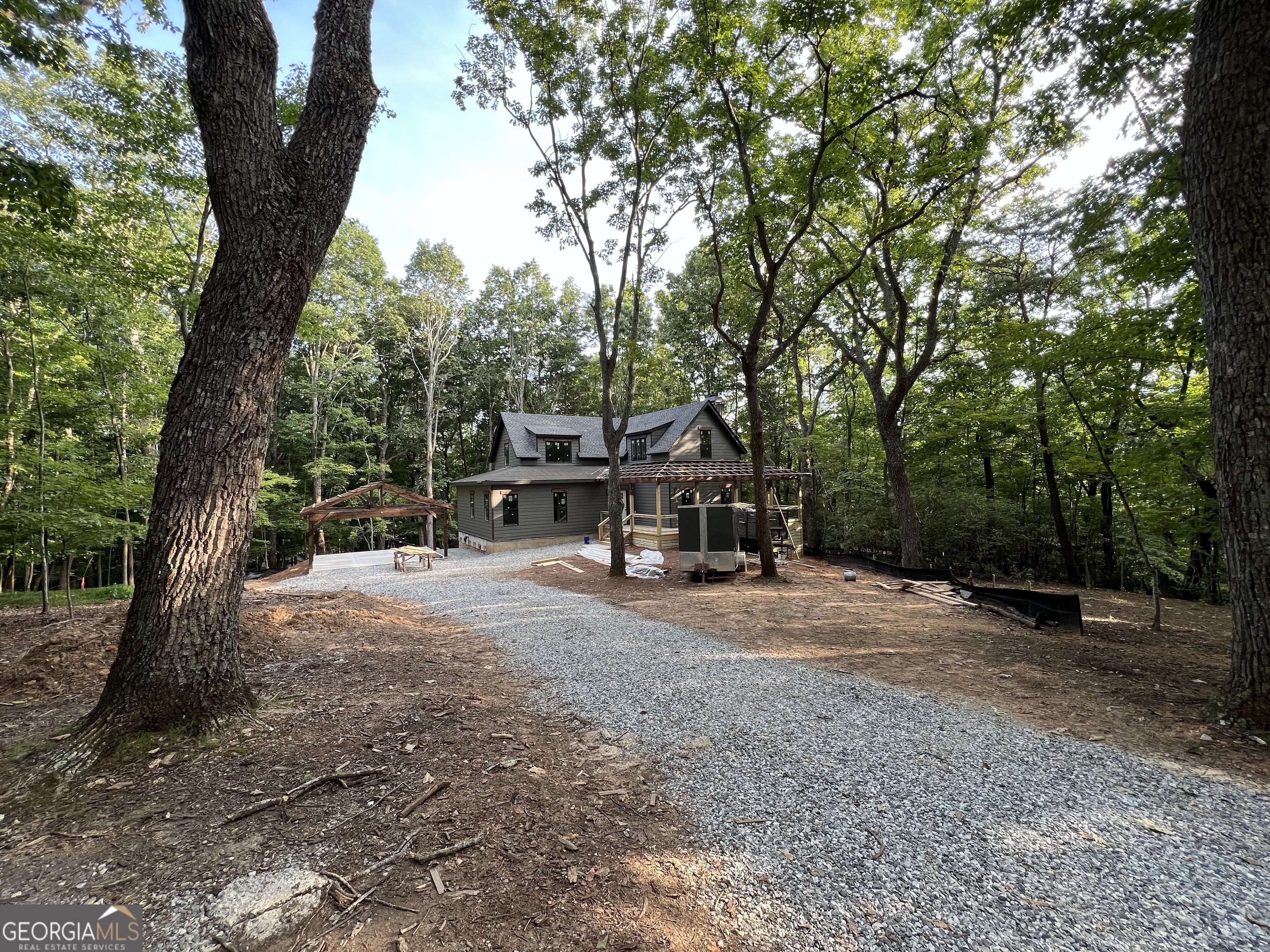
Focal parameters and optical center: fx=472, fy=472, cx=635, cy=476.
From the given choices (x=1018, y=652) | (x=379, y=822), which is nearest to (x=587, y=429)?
(x=1018, y=652)

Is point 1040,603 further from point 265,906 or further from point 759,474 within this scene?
point 265,906

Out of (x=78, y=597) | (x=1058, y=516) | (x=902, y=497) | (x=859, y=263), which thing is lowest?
(x=78, y=597)

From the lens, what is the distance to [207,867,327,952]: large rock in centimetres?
180

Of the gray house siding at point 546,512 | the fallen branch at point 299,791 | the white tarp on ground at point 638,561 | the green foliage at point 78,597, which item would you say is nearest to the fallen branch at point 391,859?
the fallen branch at point 299,791

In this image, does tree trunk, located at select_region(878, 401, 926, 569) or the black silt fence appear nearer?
the black silt fence

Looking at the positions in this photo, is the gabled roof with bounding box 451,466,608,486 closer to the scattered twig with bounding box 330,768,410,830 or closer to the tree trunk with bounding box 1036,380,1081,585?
the tree trunk with bounding box 1036,380,1081,585

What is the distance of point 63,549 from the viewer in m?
7.21

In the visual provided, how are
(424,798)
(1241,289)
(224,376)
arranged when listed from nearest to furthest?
(424,798)
(224,376)
(1241,289)

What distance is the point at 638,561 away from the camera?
13391 millimetres

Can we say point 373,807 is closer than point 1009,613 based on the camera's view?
Yes

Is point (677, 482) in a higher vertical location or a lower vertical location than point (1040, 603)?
higher

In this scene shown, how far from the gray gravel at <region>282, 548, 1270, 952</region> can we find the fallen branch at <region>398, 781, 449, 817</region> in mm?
1434

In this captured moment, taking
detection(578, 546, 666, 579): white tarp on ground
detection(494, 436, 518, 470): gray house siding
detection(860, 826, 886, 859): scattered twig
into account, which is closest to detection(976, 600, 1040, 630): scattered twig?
detection(860, 826, 886, 859): scattered twig

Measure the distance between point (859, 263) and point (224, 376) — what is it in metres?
10.6
